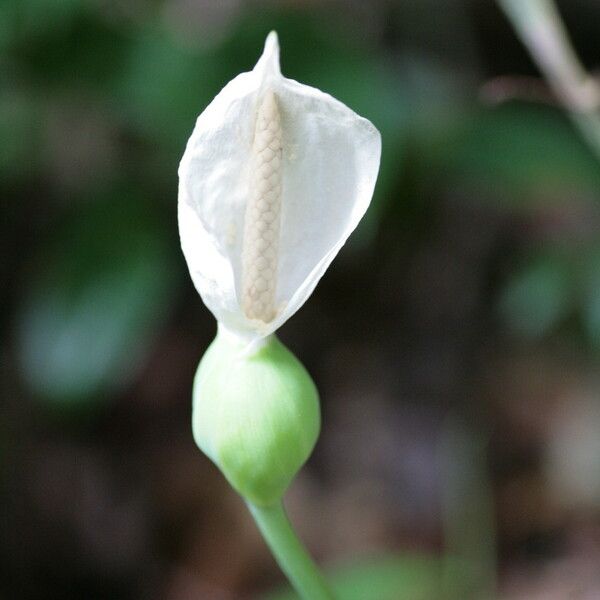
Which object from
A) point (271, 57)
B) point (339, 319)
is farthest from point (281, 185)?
point (339, 319)

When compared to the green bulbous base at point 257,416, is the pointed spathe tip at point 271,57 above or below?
above

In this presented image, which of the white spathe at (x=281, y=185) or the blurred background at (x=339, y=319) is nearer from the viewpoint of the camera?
the white spathe at (x=281, y=185)

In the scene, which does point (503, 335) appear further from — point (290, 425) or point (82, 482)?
point (290, 425)

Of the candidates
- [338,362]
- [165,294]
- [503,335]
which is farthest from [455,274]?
[165,294]

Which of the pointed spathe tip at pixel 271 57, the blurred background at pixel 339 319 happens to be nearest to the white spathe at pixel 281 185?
the pointed spathe tip at pixel 271 57

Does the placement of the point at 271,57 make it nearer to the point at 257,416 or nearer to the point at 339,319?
the point at 257,416

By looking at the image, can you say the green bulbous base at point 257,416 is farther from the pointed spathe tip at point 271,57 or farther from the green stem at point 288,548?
the pointed spathe tip at point 271,57
